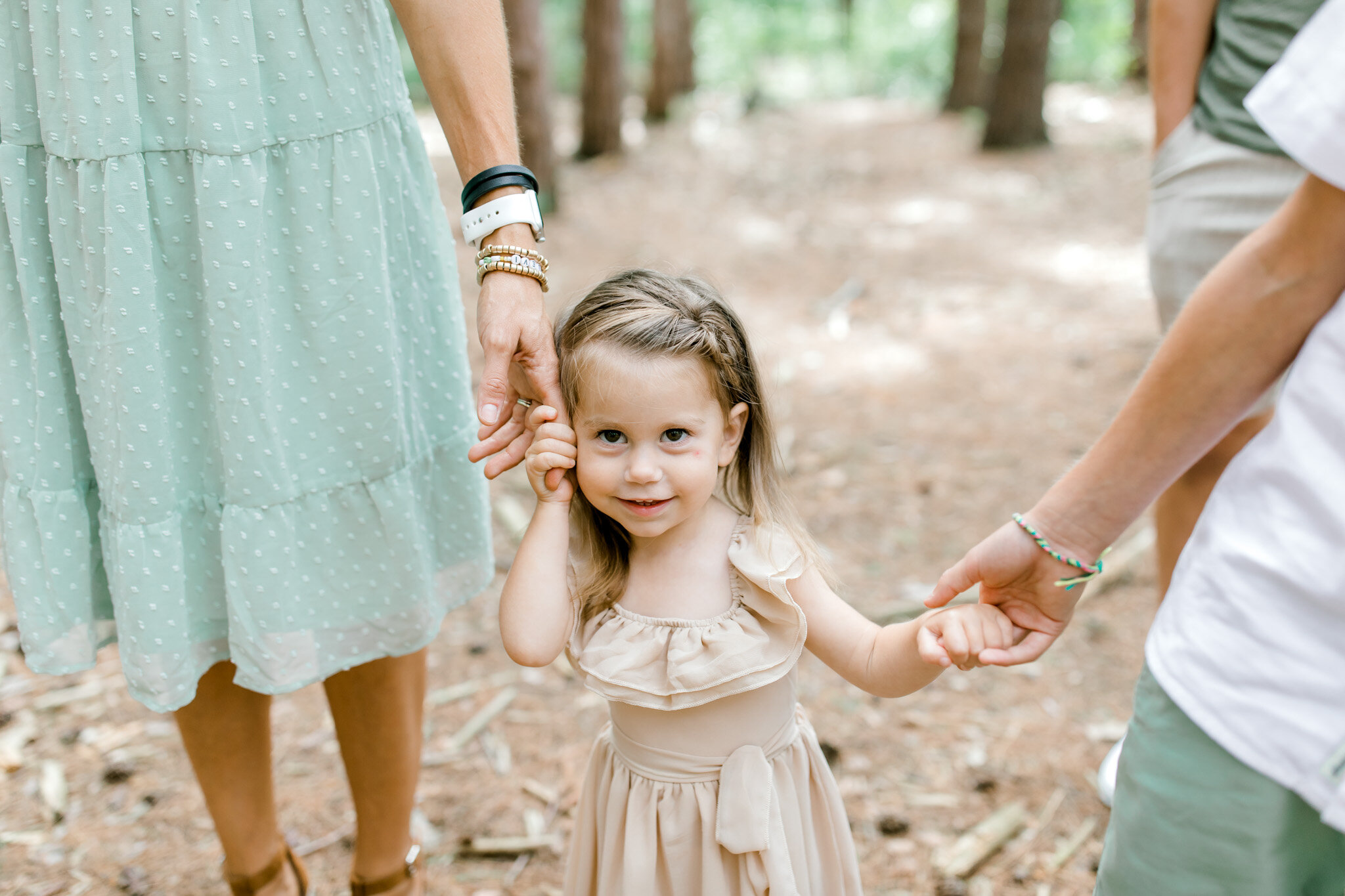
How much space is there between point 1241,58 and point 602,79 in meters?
9.47

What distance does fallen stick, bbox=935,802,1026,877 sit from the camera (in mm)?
2682

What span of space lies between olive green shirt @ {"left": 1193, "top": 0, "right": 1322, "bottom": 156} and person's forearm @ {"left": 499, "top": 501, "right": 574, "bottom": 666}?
1.78 metres

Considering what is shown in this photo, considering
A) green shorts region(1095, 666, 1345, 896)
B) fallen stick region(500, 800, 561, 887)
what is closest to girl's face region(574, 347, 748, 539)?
green shorts region(1095, 666, 1345, 896)

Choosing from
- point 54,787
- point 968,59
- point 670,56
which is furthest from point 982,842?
point 670,56

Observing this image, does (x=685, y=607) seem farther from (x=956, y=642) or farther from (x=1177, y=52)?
(x=1177, y=52)

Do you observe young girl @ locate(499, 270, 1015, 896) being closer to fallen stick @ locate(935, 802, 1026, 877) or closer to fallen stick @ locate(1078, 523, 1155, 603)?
fallen stick @ locate(935, 802, 1026, 877)

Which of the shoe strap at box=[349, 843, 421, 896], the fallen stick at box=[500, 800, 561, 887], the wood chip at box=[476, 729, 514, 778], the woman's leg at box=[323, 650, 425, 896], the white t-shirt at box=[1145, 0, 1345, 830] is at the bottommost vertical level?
the wood chip at box=[476, 729, 514, 778]

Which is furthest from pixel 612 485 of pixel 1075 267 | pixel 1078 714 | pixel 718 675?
pixel 1075 267

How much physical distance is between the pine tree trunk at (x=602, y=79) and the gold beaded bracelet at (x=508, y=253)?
9661mm

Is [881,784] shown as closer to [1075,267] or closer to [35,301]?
[35,301]

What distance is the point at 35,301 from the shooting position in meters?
1.74

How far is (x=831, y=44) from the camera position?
2016cm

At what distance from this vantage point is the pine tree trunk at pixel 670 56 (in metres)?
13.8

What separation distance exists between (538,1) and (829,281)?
3.14 meters
